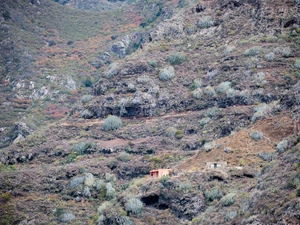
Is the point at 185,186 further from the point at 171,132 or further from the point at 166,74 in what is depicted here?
the point at 166,74

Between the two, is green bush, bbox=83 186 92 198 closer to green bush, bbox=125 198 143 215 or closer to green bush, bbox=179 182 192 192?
green bush, bbox=125 198 143 215

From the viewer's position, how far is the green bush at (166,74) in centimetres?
8612

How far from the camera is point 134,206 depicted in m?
62.8

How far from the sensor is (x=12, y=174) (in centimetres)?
7300

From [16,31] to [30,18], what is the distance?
7276 millimetres

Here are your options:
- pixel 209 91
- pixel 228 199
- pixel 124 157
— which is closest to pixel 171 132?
pixel 124 157

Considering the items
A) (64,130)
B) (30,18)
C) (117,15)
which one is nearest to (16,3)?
Answer: (30,18)

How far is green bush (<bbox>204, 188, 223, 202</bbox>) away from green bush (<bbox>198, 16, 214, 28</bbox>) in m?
35.7

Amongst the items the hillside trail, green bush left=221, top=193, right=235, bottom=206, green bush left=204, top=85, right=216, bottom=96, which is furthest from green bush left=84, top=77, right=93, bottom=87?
green bush left=221, top=193, right=235, bottom=206

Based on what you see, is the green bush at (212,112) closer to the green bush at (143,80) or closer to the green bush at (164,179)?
the green bush at (143,80)

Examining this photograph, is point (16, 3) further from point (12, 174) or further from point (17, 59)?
point (12, 174)

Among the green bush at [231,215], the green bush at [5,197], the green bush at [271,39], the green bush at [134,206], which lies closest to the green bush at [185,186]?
the green bush at [134,206]

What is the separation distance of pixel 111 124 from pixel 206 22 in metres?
19.0

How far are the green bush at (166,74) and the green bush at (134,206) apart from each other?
81.6ft
